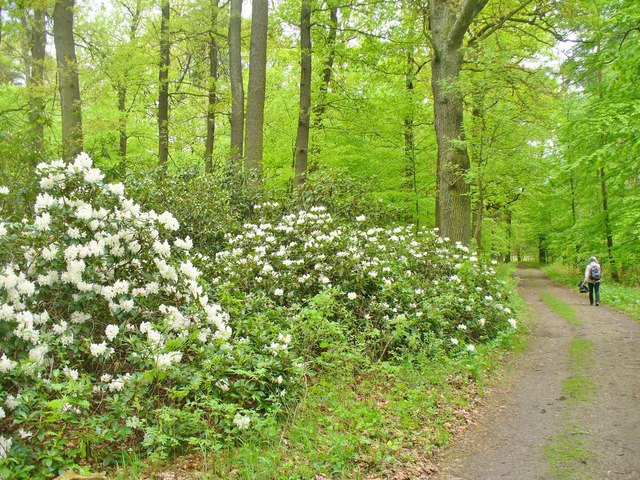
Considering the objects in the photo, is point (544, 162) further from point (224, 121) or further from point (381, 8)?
point (224, 121)

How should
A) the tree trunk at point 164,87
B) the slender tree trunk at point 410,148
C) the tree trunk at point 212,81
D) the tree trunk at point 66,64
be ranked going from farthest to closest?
the tree trunk at point 212,81 → the tree trunk at point 164,87 → the slender tree trunk at point 410,148 → the tree trunk at point 66,64

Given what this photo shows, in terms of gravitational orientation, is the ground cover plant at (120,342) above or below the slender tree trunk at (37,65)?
below

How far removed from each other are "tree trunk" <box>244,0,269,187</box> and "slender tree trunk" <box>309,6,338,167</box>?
303cm

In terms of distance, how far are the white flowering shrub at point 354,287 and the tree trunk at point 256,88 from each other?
324 cm

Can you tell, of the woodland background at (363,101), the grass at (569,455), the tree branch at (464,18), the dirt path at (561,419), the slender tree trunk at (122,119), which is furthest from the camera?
the slender tree trunk at (122,119)

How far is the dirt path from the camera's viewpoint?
4207 mm

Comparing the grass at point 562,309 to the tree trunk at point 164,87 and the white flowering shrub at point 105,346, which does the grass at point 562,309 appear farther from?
the tree trunk at point 164,87

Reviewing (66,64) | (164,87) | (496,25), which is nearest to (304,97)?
(496,25)

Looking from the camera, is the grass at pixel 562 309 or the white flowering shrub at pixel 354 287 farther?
the grass at pixel 562 309

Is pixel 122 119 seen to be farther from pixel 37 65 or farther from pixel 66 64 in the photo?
pixel 66 64

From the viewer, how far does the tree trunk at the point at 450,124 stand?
10.7m

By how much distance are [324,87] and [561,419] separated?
41.0 feet

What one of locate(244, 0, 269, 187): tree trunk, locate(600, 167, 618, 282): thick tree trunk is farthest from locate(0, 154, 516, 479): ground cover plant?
locate(600, 167, 618, 282): thick tree trunk

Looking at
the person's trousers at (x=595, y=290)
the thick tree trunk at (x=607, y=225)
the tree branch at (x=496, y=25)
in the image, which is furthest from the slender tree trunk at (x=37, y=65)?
the thick tree trunk at (x=607, y=225)
